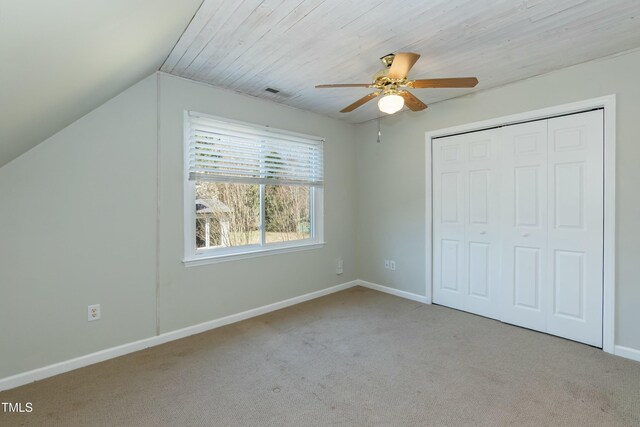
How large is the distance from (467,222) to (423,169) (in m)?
0.83

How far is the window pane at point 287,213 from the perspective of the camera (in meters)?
3.64

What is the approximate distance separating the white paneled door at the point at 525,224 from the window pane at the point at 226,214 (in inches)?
86.8

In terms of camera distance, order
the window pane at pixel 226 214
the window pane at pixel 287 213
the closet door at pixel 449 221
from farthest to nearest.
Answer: the window pane at pixel 287 213 → the closet door at pixel 449 221 → the window pane at pixel 226 214

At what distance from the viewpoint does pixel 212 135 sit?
3066 mm

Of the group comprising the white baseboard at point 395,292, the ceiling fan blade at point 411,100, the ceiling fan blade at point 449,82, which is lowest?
the white baseboard at point 395,292

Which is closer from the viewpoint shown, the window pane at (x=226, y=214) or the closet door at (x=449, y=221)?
the window pane at (x=226, y=214)

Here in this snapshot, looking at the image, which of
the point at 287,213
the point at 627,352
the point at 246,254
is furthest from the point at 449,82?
the point at 627,352

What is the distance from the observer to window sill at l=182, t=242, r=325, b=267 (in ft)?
9.70

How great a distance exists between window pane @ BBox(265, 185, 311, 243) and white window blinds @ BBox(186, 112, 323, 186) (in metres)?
0.14

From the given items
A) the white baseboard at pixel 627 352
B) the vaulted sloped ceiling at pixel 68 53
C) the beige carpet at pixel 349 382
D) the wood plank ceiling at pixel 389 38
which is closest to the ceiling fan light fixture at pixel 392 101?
the wood plank ceiling at pixel 389 38

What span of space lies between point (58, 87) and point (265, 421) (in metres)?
2.14

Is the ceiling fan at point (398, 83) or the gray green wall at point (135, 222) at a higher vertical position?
the ceiling fan at point (398, 83)

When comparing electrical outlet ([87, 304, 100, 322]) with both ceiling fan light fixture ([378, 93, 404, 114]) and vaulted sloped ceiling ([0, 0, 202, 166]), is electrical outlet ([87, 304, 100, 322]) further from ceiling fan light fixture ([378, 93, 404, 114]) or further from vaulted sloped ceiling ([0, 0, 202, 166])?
ceiling fan light fixture ([378, 93, 404, 114])

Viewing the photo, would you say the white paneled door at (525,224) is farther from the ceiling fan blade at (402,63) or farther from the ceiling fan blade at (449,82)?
the ceiling fan blade at (402,63)
